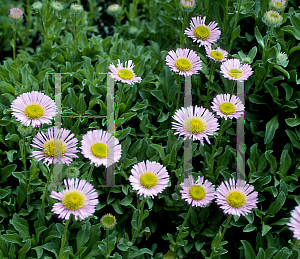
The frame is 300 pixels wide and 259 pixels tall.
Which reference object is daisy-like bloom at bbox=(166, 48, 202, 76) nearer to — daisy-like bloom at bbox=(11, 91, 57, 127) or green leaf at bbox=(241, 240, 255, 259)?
daisy-like bloom at bbox=(11, 91, 57, 127)

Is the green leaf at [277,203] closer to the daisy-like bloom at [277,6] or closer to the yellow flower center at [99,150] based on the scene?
the yellow flower center at [99,150]

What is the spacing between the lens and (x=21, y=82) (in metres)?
3.83

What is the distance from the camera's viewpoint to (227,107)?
2643mm

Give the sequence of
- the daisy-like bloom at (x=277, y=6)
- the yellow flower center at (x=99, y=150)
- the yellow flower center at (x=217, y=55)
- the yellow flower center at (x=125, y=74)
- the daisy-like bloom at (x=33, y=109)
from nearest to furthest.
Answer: the yellow flower center at (x=99, y=150)
the daisy-like bloom at (x=33, y=109)
the yellow flower center at (x=125, y=74)
the yellow flower center at (x=217, y=55)
the daisy-like bloom at (x=277, y=6)

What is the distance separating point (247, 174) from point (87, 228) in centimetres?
147

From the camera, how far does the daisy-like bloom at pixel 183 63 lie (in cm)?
292

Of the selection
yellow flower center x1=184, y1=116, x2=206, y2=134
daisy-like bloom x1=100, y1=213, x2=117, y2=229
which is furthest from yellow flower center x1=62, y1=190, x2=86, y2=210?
yellow flower center x1=184, y1=116, x2=206, y2=134

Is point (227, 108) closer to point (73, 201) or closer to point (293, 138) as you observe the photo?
point (293, 138)

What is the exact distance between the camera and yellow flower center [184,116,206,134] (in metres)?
2.50

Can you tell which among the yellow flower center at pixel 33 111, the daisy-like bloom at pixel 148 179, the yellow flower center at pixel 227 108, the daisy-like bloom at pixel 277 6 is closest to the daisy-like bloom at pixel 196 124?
the yellow flower center at pixel 227 108

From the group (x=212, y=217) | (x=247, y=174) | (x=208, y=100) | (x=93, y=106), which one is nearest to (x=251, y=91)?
(x=208, y=100)

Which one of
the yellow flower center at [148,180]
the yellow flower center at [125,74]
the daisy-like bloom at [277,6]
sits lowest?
the yellow flower center at [148,180]

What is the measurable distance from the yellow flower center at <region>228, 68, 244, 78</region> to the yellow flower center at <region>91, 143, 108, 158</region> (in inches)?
46.8

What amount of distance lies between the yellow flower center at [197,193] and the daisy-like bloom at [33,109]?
→ 109 centimetres
